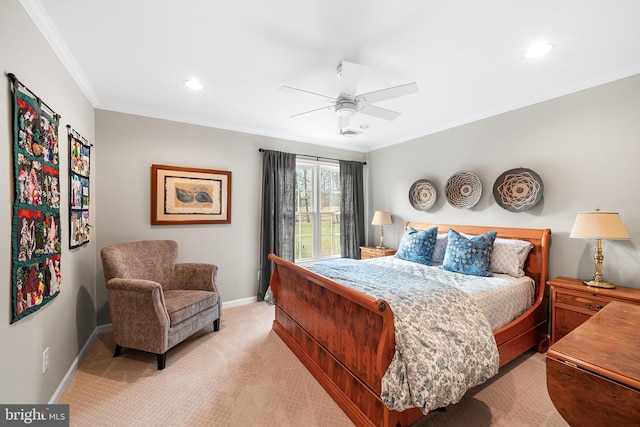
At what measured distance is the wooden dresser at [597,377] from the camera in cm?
105

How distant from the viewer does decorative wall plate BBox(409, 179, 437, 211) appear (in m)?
4.05

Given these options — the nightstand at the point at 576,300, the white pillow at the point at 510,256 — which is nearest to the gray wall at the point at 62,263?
the white pillow at the point at 510,256

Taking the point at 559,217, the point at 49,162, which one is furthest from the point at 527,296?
the point at 49,162

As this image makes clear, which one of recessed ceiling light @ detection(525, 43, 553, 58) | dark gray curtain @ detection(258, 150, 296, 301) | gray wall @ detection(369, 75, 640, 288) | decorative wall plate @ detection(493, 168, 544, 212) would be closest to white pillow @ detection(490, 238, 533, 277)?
gray wall @ detection(369, 75, 640, 288)

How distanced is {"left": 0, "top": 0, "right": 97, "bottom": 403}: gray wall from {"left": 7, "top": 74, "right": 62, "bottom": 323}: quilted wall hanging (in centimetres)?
4

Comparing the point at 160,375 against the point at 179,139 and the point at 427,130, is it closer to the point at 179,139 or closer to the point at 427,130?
the point at 179,139

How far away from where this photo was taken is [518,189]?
3.11 m

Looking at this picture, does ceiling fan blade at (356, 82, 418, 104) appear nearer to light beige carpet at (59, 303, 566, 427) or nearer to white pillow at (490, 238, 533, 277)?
white pillow at (490, 238, 533, 277)

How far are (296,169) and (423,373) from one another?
11.7 ft

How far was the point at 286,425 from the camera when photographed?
1.79 metres

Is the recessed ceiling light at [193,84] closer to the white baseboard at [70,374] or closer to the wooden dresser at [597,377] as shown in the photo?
the white baseboard at [70,374]

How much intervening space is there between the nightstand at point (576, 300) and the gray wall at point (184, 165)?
142 inches

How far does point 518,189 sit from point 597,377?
249 centimetres

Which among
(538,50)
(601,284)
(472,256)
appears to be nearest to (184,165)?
(472,256)
